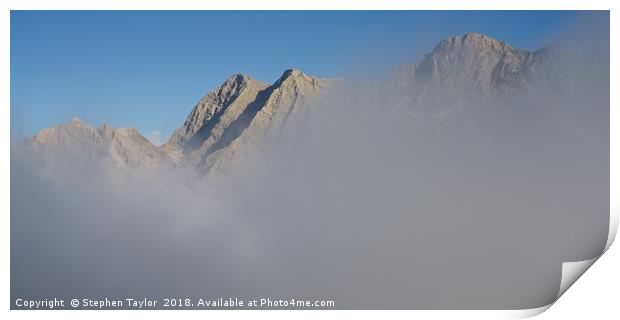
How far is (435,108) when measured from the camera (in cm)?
572

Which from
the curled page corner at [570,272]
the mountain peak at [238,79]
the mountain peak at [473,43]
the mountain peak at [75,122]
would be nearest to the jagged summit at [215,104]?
the mountain peak at [238,79]

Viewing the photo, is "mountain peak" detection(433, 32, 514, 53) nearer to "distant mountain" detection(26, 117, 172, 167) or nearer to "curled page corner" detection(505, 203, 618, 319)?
"curled page corner" detection(505, 203, 618, 319)

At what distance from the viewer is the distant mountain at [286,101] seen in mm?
5676

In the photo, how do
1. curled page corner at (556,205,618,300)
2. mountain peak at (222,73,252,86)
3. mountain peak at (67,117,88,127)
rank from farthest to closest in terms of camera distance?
1. mountain peak at (222,73,252,86)
2. mountain peak at (67,117,88,127)
3. curled page corner at (556,205,618,300)

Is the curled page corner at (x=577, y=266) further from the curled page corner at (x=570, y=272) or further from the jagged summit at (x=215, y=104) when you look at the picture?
the jagged summit at (x=215, y=104)

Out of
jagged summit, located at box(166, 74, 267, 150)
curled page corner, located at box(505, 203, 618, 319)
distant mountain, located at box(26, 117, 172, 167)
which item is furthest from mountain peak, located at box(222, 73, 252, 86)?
curled page corner, located at box(505, 203, 618, 319)

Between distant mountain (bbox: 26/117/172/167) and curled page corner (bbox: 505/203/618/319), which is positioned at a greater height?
distant mountain (bbox: 26/117/172/167)

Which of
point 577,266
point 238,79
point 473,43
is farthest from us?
point 238,79

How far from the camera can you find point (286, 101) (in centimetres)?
584

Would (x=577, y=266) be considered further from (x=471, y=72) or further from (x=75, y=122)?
(x=75, y=122)

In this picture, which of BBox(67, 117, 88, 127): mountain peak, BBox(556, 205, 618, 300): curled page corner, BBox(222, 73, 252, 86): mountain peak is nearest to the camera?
BBox(556, 205, 618, 300): curled page corner

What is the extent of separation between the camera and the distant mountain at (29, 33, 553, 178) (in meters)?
5.68

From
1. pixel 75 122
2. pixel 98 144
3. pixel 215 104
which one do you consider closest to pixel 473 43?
pixel 215 104
